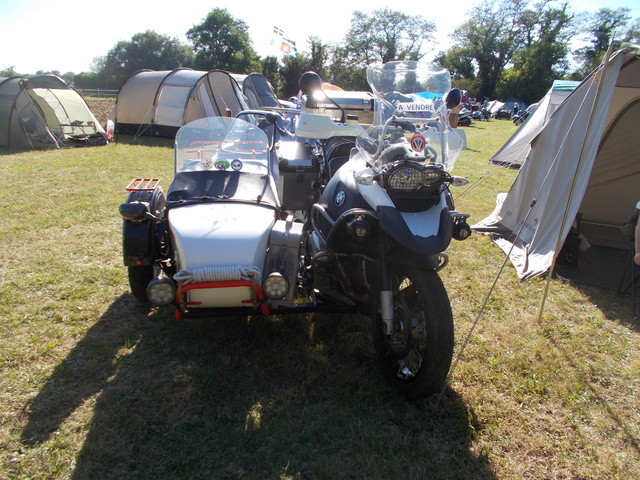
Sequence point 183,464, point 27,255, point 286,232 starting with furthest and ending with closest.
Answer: point 27,255, point 286,232, point 183,464

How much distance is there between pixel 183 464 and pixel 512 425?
1.96 meters

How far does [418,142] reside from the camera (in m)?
2.64

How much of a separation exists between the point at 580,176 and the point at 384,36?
200 feet

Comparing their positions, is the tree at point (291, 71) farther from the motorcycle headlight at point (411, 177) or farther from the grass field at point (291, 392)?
the motorcycle headlight at point (411, 177)

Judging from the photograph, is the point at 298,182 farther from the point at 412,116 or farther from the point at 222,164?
the point at 412,116

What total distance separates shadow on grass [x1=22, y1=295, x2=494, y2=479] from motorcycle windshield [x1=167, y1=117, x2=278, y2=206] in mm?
1081

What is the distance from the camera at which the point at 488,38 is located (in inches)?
2073

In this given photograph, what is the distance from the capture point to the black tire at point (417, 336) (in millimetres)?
2262

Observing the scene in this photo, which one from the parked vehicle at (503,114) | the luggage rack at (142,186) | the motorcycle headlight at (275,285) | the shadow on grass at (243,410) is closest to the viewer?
the shadow on grass at (243,410)

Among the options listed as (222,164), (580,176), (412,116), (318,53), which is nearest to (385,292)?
(412,116)

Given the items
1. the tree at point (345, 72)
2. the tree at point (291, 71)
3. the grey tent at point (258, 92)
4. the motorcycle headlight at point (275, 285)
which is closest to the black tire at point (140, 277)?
the motorcycle headlight at point (275, 285)

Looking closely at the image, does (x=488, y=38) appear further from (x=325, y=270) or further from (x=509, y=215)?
(x=325, y=270)

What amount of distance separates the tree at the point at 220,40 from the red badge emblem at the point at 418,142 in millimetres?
54995

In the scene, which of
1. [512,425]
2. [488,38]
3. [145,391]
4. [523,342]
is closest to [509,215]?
[523,342]
